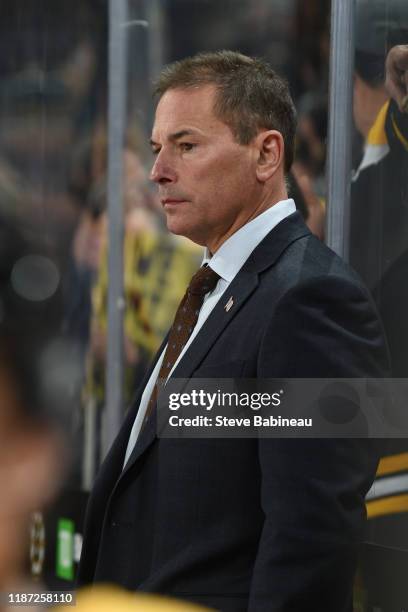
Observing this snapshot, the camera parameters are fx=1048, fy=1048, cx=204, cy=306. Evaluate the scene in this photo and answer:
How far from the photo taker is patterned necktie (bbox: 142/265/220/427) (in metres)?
1.82

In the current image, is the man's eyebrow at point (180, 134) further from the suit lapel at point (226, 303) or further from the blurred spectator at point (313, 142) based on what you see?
the blurred spectator at point (313, 142)

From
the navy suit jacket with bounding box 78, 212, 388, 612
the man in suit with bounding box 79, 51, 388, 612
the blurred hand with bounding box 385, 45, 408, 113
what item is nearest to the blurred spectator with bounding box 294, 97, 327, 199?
the blurred hand with bounding box 385, 45, 408, 113

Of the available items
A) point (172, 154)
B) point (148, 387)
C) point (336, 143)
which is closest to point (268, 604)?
point (148, 387)

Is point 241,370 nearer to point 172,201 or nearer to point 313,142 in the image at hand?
point 172,201

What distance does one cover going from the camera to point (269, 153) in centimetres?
182

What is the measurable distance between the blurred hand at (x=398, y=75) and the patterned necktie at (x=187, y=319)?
2.37 ft

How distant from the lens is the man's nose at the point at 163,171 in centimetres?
184

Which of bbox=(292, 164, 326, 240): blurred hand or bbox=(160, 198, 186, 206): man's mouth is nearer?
bbox=(160, 198, 186, 206): man's mouth

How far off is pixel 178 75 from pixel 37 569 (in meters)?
2.19

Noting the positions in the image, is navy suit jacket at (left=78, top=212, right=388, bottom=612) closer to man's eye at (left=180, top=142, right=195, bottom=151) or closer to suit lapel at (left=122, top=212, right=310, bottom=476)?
suit lapel at (left=122, top=212, right=310, bottom=476)

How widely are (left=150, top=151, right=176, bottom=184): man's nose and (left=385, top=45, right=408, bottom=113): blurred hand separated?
2.25 ft

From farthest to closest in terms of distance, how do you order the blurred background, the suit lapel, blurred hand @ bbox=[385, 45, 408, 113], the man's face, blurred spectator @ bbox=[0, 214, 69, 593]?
blurred spectator @ bbox=[0, 214, 69, 593] → the blurred background → blurred hand @ bbox=[385, 45, 408, 113] → the man's face → the suit lapel

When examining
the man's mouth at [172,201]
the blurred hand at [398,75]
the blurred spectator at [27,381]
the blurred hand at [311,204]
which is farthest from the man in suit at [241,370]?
the blurred spectator at [27,381]

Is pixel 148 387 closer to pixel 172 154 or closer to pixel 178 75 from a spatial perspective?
pixel 172 154
